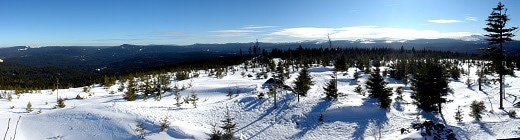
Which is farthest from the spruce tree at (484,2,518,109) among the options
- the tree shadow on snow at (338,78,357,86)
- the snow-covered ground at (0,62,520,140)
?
the tree shadow on snow at (338,78,357,86)

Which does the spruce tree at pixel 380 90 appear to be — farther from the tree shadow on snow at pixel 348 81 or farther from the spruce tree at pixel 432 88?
the tree shadow on snow at pixel 348 81

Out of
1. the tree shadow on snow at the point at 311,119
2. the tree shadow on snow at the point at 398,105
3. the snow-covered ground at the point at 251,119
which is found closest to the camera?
the snow-covered ground at the point at 251,119

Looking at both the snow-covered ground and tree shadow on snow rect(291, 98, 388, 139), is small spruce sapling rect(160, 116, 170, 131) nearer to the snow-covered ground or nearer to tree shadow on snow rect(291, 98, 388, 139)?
the snow-covered ground

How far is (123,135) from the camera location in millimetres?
17875

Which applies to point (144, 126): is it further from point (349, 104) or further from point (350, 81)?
point (350, 81)

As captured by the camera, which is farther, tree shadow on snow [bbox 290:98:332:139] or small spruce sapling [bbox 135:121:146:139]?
tree shadow on snow [bbox 290:98:332:139]

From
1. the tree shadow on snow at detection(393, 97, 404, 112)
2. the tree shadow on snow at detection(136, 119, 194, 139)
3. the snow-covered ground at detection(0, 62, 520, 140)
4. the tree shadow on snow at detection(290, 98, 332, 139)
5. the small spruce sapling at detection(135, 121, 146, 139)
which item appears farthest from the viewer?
the tree shadow on snow at detection(393, 97, 404, 112)

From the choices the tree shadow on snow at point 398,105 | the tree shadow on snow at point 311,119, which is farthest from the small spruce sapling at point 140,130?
the tree shadow on snow at point 398,105

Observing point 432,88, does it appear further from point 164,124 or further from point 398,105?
point 164,124

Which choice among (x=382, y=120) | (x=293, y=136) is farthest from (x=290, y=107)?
(x=382, y=120)

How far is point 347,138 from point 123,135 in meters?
14.2

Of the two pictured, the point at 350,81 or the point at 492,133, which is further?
the point at 350,81

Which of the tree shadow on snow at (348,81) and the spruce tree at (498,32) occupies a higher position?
the spruce tree at (498,32)

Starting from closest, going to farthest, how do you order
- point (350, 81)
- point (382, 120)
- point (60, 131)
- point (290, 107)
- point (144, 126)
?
point (60, 131)
point (144, 126)
point (382, 120)
point (290, 107)
point (350, 81)
